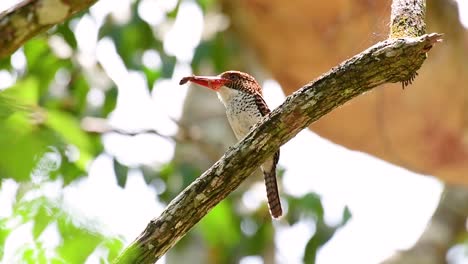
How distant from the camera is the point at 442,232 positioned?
6.13 m

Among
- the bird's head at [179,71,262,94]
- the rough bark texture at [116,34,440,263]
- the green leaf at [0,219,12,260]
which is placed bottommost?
the green leaf at [0,219,12,260]

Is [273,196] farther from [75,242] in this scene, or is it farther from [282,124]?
[75,242]

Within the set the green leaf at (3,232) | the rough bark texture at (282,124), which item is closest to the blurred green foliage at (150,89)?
the rough bark texture at (282,124)

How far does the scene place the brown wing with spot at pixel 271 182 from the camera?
381 centimetres

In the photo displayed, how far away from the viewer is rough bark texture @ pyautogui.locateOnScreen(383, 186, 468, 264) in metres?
5.82

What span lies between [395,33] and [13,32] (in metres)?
0.87

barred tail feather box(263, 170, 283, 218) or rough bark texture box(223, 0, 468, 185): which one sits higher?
rough bark texture box(223, 0, 468, 185)

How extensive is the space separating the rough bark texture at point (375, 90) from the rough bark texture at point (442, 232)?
0.84 m

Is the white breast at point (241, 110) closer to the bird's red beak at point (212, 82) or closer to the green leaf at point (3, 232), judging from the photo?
the bird's red beak at point (212, 82)

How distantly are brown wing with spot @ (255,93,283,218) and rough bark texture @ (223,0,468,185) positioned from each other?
859 millimetres

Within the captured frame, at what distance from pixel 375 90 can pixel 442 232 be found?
174 cm

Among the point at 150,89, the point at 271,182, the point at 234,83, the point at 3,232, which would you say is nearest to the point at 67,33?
the point at 150,89

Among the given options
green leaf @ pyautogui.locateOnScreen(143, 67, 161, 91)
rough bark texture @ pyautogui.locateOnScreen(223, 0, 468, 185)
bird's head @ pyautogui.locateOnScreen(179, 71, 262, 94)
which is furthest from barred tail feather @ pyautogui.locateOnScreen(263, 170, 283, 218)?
green leaf @ pyautogui.locateOnScreen(143, 67, 161, 91)

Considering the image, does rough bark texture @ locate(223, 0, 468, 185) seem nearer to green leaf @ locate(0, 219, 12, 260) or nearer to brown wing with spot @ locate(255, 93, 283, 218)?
brown wing with spot @ locate(255, 93, 283, 218)
